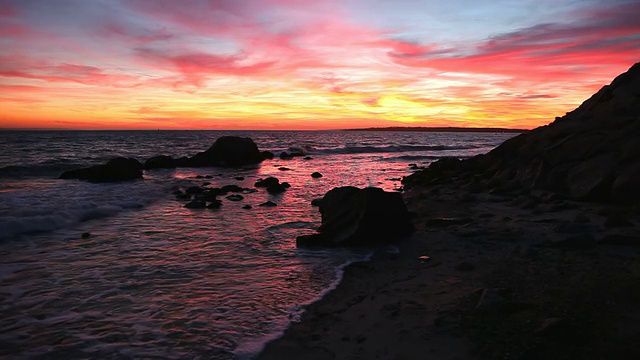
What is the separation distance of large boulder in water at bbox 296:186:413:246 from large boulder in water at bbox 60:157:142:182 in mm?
16980

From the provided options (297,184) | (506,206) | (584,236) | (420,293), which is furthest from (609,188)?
(297,184)

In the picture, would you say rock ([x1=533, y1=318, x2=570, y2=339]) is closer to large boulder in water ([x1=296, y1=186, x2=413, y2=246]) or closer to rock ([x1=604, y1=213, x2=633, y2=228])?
large boulder in water ([x1=296, y1=186, x2=413, y2=246])

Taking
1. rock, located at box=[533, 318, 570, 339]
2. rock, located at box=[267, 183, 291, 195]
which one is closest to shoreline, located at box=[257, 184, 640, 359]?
rock, located at box=[533, 318, 570, 339]

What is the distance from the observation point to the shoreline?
13.8ft

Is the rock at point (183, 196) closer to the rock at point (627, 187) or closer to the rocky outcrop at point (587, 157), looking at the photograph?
the rocky outcrop at point (587, 157)

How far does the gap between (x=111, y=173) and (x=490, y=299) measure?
22.4 meters

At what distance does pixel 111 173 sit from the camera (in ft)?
73.7

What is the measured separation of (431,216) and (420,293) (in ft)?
19.7

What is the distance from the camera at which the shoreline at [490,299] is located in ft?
13.8

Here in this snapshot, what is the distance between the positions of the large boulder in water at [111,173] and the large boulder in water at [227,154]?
9146 mm

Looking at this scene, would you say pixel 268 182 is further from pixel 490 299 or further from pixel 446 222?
Answer: pixel 490 299

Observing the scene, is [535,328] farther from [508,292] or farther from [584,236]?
[584,236]

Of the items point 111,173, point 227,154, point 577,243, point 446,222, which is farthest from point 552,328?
point 227,154

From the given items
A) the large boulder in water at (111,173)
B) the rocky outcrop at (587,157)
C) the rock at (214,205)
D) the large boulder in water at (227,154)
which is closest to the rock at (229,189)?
the rock at (214,205)
